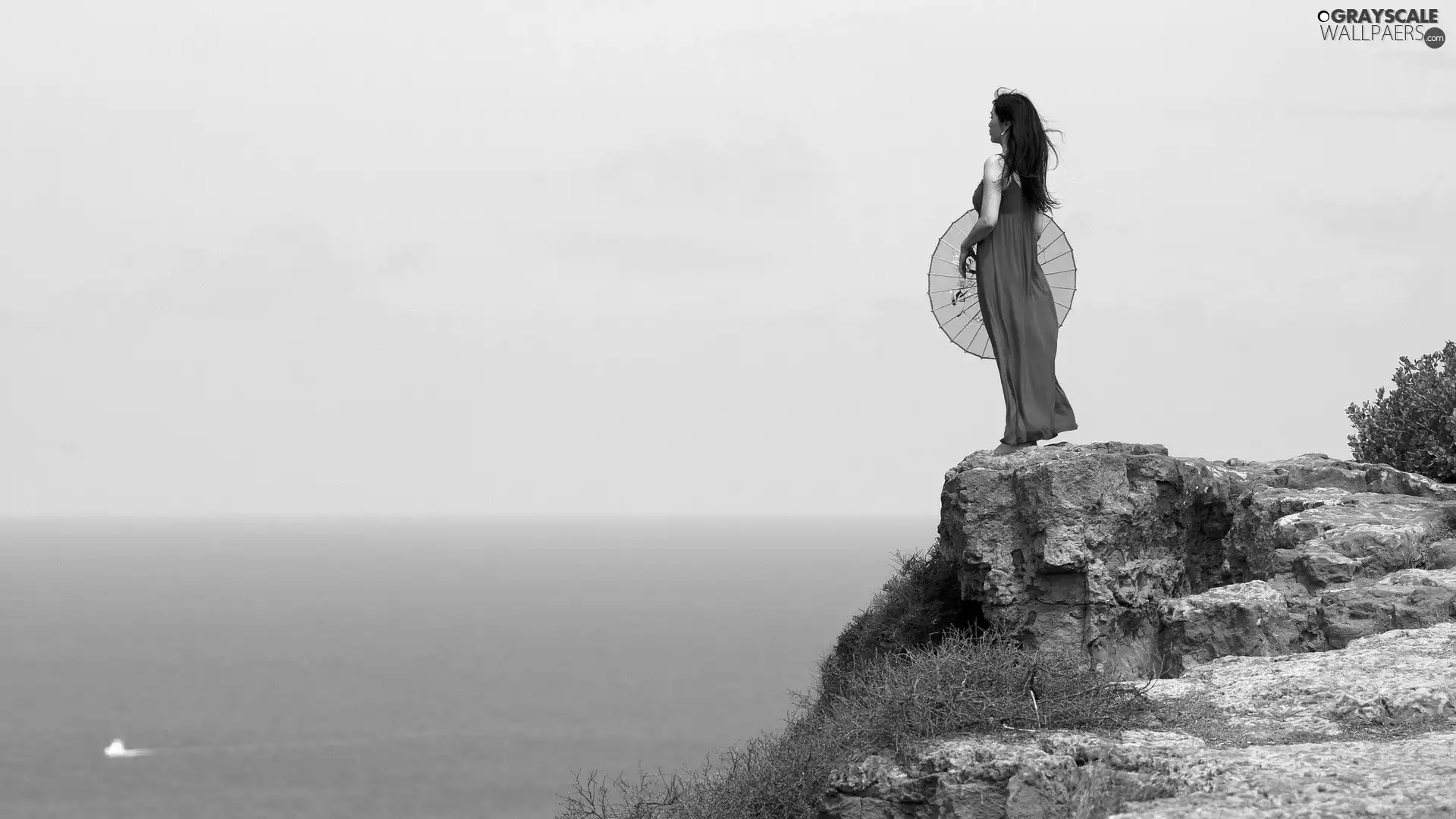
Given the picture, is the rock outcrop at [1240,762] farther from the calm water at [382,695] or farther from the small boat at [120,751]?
the small boat at [120,751]

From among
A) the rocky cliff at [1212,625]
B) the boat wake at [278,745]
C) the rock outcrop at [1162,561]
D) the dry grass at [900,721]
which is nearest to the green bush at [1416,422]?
the rocky cliff at [1212,625]

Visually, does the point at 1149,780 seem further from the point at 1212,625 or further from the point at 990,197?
the point at 990,197

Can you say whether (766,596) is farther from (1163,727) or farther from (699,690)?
(1163,727)

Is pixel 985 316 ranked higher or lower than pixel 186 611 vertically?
higher

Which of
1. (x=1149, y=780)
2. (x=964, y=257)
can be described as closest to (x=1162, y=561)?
(x=964, y=257)

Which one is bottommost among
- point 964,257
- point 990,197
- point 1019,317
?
point 1019,317

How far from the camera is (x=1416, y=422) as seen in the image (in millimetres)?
18625

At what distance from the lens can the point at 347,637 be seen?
471 feet

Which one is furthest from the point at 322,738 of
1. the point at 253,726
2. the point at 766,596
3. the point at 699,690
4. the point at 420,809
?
the point at 766,596

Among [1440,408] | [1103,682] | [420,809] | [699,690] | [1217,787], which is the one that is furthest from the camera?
[699,690]

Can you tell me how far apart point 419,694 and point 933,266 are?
107 meters

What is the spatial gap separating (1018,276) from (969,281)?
Result: 2.70 ft

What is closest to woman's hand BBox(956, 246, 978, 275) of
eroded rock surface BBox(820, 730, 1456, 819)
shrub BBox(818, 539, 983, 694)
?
shrub BBox(818, 539, 983, 694)

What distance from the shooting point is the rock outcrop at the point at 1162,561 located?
1030 cm
